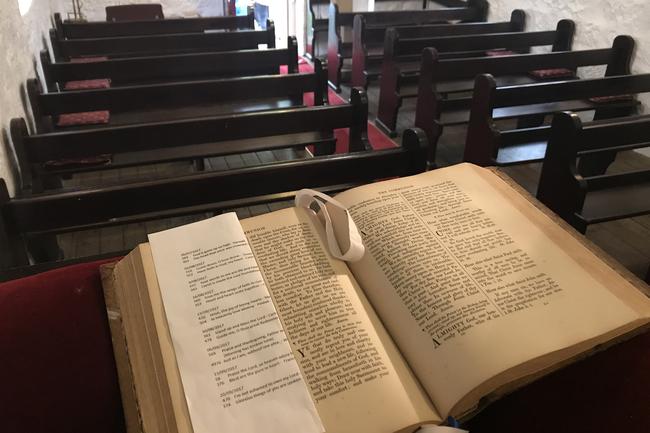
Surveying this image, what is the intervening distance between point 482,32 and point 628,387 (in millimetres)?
3779

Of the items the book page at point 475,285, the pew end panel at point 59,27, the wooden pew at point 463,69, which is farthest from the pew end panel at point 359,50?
the book page at point 475,285

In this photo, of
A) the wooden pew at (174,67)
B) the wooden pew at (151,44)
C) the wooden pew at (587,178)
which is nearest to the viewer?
the wooden pew at (587,178)

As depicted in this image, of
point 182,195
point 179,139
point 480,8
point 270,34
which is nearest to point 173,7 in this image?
point 270,34

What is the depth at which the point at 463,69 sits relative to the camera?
2.93m

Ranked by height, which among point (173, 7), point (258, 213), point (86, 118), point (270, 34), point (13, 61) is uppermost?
point (13, 61)

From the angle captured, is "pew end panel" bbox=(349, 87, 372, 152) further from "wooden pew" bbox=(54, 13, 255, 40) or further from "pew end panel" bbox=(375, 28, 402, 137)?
"wooden pew" bbox=(54, 13, 255, 40)

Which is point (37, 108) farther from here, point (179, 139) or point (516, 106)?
point (516, 106)

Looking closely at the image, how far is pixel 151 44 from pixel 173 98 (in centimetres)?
102

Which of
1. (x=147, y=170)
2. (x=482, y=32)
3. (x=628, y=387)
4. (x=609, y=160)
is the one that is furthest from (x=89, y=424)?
(x=482, y=32)

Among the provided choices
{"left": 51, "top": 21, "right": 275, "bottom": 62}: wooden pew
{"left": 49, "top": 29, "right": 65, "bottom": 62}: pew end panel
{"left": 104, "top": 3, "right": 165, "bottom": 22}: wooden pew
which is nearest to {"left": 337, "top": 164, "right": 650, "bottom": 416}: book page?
{"left": 51, "top": 21, "right": 275, "bottom": 62}: wooden pew

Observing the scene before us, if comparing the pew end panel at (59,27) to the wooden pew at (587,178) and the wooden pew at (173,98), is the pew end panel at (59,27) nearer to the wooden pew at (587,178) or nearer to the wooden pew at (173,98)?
the wooden pew at (173,98)

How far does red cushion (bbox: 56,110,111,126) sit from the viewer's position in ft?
8.20

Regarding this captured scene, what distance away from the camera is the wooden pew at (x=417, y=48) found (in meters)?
3.46

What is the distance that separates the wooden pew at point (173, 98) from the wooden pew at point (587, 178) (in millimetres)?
1164
